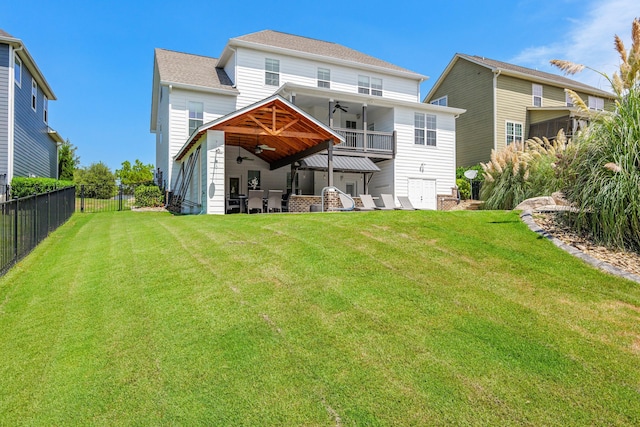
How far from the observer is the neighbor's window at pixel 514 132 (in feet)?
83.1

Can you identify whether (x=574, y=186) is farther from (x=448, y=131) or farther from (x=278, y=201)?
(x=448, y=131)

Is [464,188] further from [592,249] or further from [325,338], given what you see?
[325,338]

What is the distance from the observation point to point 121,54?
2581cm

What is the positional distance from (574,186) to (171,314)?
22.5 feet

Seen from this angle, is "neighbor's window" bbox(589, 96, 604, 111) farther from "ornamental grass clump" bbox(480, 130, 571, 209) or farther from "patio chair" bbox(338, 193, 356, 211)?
"patio chair" bbox(338, 193, 356, 211)

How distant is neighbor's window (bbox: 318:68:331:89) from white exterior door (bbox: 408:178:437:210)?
717cm

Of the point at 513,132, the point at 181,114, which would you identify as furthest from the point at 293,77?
the point at 513,132

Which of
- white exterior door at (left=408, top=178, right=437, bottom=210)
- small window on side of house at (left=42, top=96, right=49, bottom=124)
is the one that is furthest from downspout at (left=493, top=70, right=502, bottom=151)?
small window on side of house at (left=42, top=96, right=49, bottom=124)

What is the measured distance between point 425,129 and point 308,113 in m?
7.28

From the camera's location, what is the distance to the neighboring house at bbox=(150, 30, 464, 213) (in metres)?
18.8

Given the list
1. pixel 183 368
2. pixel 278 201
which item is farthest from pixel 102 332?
pixel 278 201

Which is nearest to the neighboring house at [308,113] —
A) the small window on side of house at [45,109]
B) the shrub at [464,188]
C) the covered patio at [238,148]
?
the covered patio at [238,148]

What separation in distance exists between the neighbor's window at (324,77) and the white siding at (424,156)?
14.3ft

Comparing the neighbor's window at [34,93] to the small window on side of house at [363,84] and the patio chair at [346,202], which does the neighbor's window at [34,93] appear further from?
the small window on side of house at [363,84]
